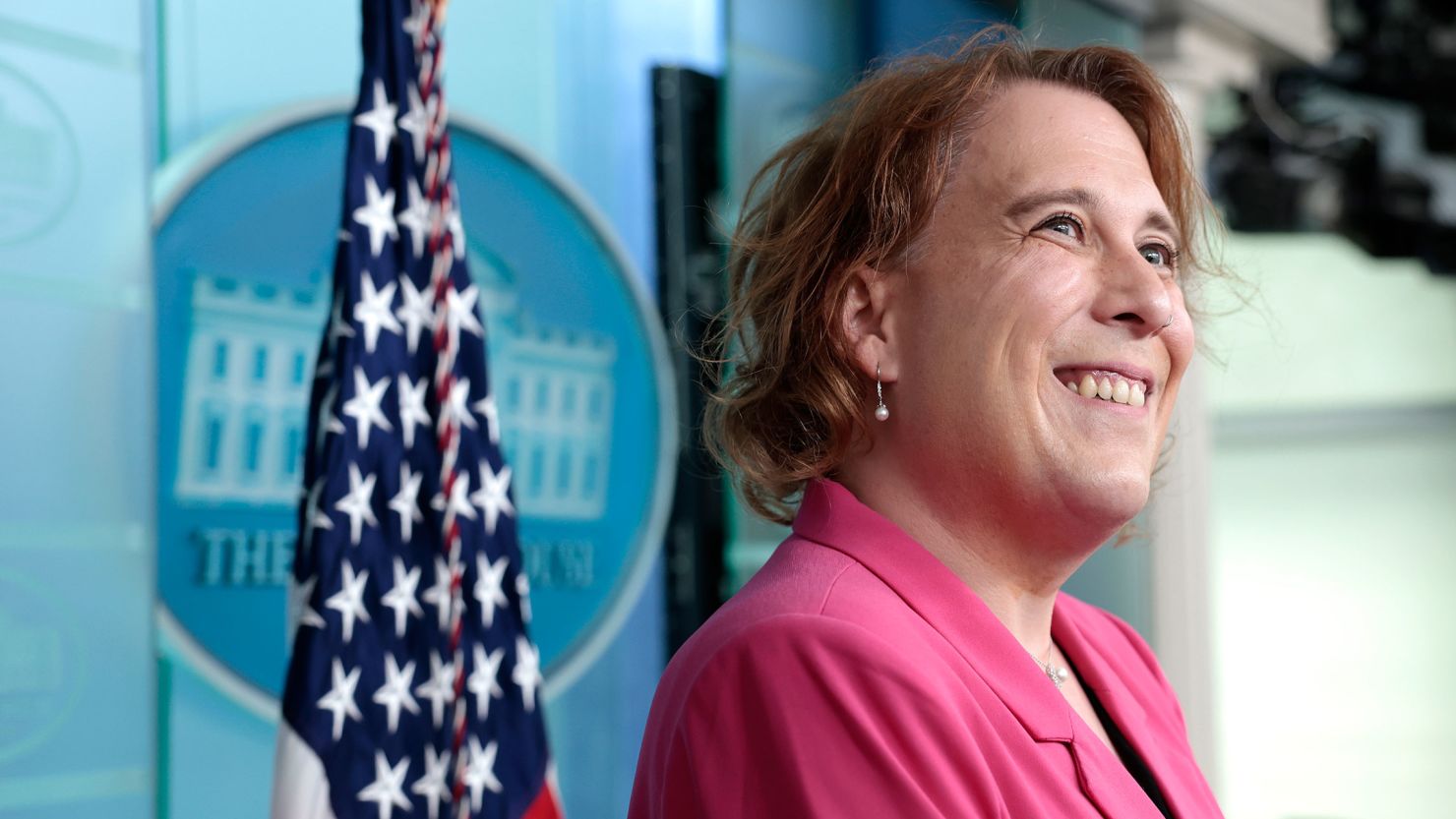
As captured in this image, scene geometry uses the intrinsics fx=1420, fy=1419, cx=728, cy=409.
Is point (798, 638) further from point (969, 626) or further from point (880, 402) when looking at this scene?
point (880, 402)

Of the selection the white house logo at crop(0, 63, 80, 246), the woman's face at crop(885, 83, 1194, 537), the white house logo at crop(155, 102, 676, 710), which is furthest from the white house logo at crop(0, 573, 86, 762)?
the woman's face at crop(885, 83, 1194, 537)

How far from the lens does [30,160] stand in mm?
1768

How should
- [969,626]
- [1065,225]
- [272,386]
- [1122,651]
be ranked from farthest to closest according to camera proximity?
[272,386] → [1122,651] → [1065,225] → [969,626]

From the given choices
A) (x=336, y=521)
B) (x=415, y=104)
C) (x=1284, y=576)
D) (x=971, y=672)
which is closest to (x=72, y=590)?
(x=336, y=521)

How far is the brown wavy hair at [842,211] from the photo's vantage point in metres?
1.24

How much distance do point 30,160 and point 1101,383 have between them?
1346mm

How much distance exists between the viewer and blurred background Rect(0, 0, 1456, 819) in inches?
Answer: 69.4

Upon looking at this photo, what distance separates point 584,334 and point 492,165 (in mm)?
362

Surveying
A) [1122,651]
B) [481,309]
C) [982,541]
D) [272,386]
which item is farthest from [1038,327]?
[272,386]

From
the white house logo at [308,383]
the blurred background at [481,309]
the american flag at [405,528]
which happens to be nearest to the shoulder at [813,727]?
the blurred background at [481,309]

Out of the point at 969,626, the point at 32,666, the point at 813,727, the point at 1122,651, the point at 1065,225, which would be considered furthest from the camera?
the point at 32,666

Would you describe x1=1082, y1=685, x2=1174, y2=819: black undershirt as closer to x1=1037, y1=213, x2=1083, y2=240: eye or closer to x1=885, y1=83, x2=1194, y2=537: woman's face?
x1=885, y1=83, x2=1194, y2=537: woman's face

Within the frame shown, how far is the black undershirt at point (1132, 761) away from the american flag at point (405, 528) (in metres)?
0.86

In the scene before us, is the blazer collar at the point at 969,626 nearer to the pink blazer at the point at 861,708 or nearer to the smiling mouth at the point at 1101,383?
the pink blazer at the point at 861,708
